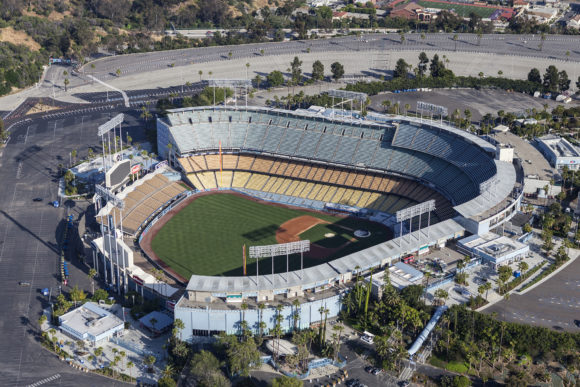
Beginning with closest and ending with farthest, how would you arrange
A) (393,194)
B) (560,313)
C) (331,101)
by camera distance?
(560,313) → (393,194) → (331,101)

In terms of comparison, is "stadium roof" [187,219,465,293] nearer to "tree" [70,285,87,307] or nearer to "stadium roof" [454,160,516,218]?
"stadium roof" [454,160,516,218]

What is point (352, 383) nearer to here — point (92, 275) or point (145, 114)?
point (92, 275)

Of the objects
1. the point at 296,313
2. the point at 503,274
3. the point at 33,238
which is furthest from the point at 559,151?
the point at 33,238

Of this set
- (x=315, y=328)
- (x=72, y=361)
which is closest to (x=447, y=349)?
(x=315, y=328)

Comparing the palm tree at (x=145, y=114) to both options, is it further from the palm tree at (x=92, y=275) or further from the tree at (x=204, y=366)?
the tree at (x=204, y=366)

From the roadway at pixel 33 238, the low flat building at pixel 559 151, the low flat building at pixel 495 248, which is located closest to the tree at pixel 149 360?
the roadway at pixel 33 238

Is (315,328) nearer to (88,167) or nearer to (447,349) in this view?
(447,349)
